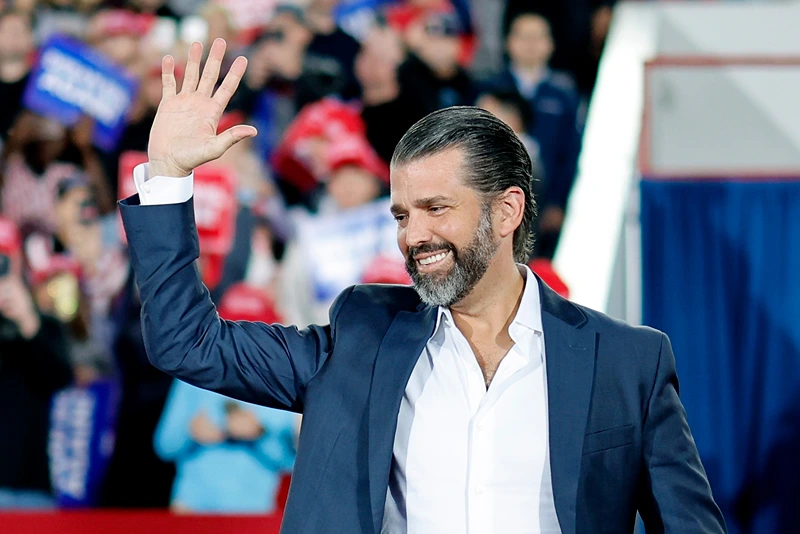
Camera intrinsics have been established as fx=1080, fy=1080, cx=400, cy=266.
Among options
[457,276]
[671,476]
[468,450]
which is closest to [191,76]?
[457,276]

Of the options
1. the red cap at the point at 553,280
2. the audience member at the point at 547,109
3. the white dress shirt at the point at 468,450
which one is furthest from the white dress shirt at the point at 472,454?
the audience member at the point at 547,109

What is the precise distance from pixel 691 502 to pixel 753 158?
11.1 ft

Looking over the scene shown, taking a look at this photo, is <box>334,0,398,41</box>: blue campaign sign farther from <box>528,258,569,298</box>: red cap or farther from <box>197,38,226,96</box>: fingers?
<box>197,38,226,96</box>: fingers

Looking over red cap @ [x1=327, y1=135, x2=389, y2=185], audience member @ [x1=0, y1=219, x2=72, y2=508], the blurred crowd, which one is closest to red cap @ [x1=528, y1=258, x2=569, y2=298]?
the blurred crowd

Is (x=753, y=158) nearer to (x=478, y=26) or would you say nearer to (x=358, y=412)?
(x=478, y=26)

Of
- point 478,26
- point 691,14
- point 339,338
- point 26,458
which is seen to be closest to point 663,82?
point 691,14

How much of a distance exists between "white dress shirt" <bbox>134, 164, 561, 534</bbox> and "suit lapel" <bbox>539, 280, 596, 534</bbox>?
34mm

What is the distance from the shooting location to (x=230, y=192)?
14.4 feet

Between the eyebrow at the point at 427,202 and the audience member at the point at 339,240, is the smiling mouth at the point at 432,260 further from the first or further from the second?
the audience member at the point at 339,240

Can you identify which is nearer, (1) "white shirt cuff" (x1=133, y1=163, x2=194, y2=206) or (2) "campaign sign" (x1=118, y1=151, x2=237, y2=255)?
(1) "white shirt cuff" (x1=133, y1=163, x2=194, y2=206)

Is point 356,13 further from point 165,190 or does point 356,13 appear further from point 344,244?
point 165,190

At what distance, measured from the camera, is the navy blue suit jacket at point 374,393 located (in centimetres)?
147

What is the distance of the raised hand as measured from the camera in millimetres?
1448

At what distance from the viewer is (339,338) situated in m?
1.59
